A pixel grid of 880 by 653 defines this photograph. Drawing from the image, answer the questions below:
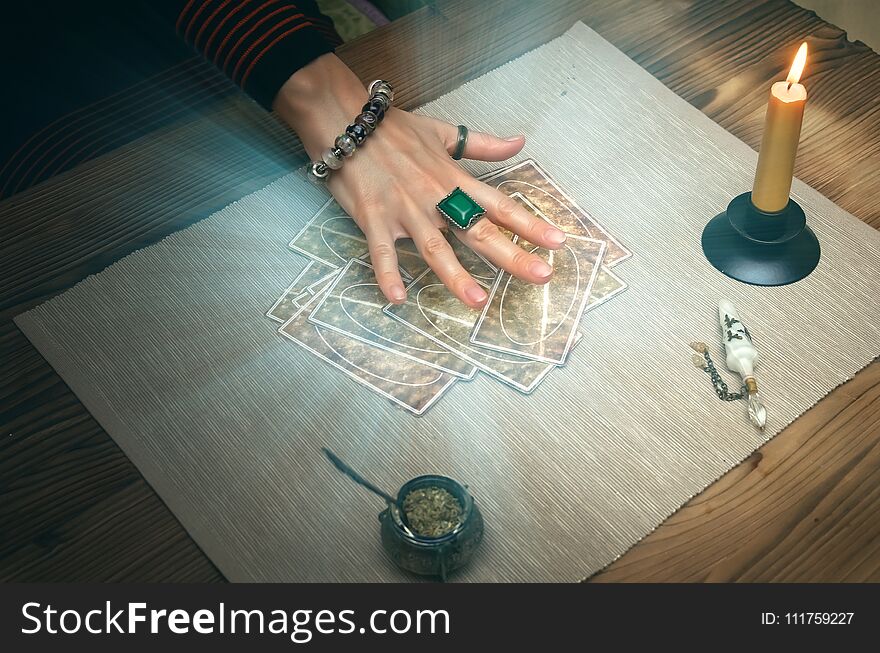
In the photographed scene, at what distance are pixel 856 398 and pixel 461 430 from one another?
0.45 metres

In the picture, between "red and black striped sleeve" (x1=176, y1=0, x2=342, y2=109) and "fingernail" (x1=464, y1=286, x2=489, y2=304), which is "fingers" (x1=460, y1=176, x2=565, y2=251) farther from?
"red and black striped sleeve" (x1=176, y1=0, x2=342, y2=109)

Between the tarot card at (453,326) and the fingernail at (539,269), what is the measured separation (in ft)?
0.28

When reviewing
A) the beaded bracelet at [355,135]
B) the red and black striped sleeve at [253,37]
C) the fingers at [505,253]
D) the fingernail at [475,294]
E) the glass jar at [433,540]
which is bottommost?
the glass jar at [433,540]

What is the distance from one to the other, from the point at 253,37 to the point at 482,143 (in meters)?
0.34

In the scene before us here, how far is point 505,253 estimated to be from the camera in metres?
1.13

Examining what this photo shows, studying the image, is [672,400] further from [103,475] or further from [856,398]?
[103,475]

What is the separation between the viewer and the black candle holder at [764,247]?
44.8 inches

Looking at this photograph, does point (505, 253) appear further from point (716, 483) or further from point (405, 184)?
point (716, 483)

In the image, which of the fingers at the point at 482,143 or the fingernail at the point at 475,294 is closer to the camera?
the fingernail at the point at 475,294

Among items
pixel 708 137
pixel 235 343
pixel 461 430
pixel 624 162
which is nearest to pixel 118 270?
pixel 235 343

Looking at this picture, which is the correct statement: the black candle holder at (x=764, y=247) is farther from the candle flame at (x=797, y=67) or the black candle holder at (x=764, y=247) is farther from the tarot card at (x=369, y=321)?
the tarot card at (x=369, y=321)

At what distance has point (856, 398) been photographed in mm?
1037

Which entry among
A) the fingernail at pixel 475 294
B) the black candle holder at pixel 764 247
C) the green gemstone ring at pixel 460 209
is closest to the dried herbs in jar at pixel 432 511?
the fingernail at pixel 475 294

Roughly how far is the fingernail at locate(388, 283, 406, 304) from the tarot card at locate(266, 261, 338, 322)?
106mm
